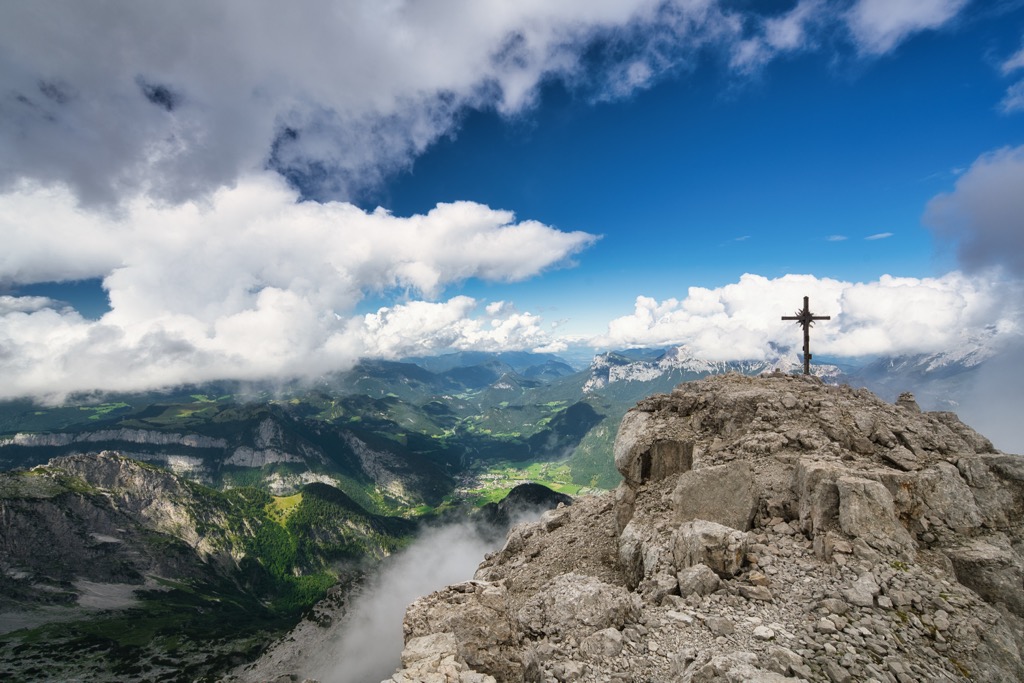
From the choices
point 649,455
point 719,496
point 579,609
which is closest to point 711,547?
point 719,496

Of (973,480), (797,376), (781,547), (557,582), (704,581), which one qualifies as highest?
(797,376)

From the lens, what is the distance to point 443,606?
73.0ft

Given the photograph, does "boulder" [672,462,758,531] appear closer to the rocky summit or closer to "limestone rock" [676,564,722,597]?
the rocky summit

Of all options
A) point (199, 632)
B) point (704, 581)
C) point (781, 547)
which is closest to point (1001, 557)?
point (781, 547)

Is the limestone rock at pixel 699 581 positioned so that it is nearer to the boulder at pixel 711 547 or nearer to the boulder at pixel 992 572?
the boulder at pixel 711 547

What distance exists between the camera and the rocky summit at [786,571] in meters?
12.1

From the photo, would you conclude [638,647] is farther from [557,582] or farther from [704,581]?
[557,582]

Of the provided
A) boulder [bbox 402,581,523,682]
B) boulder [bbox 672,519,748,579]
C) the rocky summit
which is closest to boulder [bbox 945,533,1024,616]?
the rocky summit

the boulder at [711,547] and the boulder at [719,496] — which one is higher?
the boulder at [719,496]

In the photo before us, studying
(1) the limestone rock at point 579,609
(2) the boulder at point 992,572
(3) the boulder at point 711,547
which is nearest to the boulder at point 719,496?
(3) the boulder at point 711,547

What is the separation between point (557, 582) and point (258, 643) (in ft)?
791

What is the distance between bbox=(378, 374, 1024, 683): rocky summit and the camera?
12.1 meters

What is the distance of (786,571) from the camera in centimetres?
1495

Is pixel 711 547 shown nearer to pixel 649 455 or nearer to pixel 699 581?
pixel 699 581
